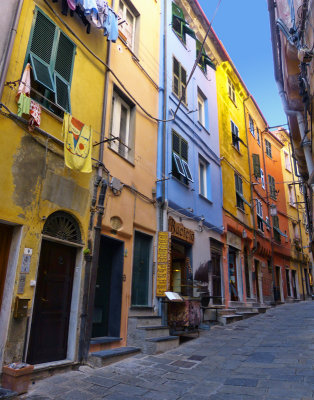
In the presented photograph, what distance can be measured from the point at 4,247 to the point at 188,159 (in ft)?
25.1

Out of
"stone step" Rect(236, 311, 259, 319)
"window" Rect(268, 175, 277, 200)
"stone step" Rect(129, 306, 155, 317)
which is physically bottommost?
"stone step" Rect(236, 311, 259, 319)

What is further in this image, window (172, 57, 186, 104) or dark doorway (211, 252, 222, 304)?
dark doorway (211, 252, 222, 304)

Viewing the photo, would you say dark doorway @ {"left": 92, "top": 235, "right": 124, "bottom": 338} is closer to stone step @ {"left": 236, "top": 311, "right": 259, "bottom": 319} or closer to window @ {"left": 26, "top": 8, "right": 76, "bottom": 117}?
window @ {"left": 26, "top": 8, "right": 76, "bottom": 117}

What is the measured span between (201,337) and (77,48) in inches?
314

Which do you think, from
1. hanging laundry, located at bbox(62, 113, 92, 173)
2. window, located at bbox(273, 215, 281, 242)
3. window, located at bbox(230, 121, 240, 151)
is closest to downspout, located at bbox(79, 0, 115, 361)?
hanging laundry, located at bbox(62, 113, 92, 173)

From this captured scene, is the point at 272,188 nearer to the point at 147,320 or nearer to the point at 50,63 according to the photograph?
the point at 147,320

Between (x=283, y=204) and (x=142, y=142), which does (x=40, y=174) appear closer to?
(x=142, y=142)

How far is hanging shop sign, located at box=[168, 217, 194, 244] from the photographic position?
9.52 meters

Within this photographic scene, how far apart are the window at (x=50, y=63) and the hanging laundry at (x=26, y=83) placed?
0.36 feet

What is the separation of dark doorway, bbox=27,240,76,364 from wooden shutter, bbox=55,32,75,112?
9.43ft

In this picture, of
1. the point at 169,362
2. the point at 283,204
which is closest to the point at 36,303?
the point at 169,362

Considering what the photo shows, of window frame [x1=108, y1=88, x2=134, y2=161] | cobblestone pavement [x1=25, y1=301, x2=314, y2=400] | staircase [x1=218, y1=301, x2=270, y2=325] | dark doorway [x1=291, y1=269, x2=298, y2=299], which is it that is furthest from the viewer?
dark doorway [x1=291, y1=269, x2=298, y2=299]

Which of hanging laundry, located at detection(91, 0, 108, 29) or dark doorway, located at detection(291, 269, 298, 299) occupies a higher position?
hanging laundry, located at detection(91, 0, 108, 29)

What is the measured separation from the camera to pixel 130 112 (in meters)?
9.23
